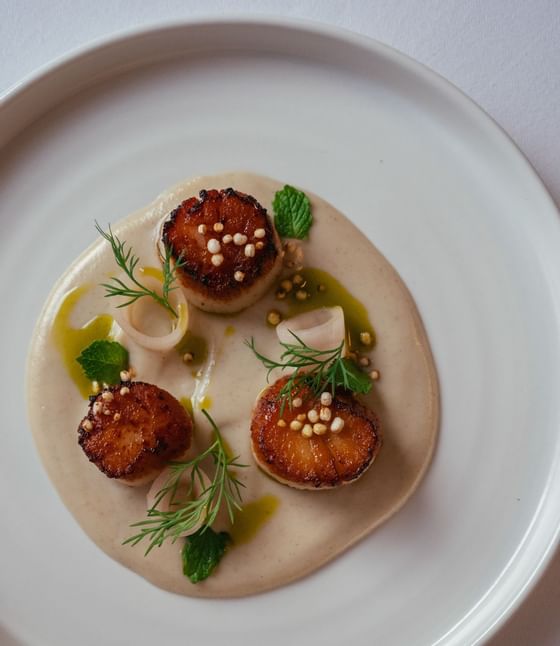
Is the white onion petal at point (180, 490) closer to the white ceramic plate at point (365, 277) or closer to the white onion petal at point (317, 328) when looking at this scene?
the white ceramic plate at point (365, 277)

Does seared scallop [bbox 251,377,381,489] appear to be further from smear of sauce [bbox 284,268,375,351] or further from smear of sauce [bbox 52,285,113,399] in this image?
smear of sauce [bbox 52,285,113,399]

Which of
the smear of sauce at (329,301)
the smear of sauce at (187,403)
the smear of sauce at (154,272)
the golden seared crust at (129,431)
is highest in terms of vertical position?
the smear of sauce at (329,301)

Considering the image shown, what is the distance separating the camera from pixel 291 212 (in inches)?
102

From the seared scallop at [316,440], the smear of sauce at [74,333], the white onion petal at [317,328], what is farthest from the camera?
the smear of sauce at [74,333]

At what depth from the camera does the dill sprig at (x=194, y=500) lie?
2381 mm

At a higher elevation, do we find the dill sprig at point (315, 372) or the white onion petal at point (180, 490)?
the dill sprig at point (315, 372)

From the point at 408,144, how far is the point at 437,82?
238mm

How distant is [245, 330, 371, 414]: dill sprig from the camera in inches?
93.8

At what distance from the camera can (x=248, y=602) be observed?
8.30 ft

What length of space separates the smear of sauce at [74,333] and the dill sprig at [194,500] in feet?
1.55

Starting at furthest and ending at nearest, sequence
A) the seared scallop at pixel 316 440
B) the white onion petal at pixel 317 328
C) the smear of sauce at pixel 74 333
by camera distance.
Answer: the smear of sauce at pixel 74 333, the white onion petal at pixel 317 328, the seared scallop at pixel 316 440

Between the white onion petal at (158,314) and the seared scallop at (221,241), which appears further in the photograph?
the white onion petal at (158,314)

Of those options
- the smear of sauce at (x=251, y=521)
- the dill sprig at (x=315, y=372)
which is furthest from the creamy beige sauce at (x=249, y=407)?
the dill sprig at (x=315, y=372)

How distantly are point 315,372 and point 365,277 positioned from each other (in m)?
0.39
